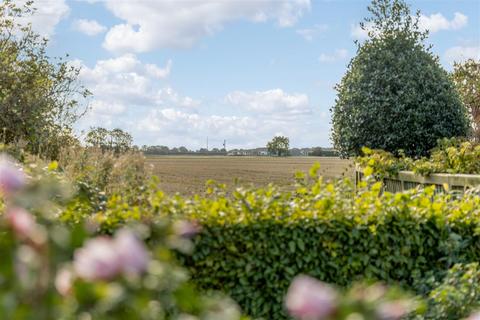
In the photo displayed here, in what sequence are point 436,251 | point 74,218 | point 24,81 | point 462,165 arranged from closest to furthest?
1. point 74,218
2. point 436,251
3. point 462,165
4. point 24,81

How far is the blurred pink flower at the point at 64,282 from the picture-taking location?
6.06ft

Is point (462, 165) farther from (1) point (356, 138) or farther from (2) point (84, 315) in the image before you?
(2) point (84, 315)

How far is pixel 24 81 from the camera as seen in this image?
14.9 m

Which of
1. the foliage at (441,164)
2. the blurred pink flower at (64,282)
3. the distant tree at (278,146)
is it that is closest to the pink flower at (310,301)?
the blurred pink flower at (64,282)

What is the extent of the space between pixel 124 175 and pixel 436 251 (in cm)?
406

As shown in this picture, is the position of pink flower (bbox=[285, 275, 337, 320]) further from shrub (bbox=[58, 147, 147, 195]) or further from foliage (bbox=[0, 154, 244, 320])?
shrub (bbox=[58, 147, 147, 195])

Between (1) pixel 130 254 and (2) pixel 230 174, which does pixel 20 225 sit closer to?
(1) pixel 130 254

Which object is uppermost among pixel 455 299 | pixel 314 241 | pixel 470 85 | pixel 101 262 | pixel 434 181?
pixel 470 85

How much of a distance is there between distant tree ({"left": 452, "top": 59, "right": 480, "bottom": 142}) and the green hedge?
18.8 metres

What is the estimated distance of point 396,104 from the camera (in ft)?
43.5

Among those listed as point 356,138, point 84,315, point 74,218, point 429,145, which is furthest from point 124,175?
point 429,145

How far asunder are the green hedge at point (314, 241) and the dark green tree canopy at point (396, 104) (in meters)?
8.57

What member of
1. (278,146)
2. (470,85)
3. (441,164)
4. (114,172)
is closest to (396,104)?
(441,164)

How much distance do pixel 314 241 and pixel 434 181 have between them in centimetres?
447
